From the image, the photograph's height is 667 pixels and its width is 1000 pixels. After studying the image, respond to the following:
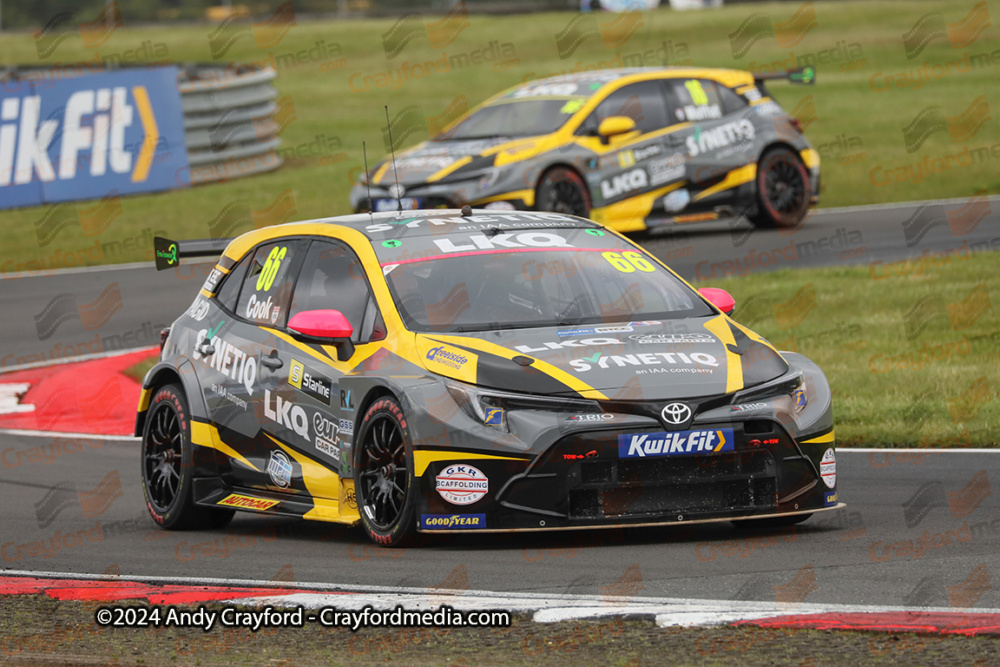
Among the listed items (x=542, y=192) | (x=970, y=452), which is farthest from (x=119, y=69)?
(x=970, y=452)

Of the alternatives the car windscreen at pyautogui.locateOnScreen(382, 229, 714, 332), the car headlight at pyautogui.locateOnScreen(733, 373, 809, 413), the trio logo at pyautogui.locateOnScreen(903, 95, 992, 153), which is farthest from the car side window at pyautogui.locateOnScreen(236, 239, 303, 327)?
the trio logo at pyautogui.locateOnScreen(903, 95, 992, 153)

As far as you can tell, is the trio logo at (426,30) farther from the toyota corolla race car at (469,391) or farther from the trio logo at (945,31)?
the toyota corolla race car at (469,391)

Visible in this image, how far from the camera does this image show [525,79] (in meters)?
36.9

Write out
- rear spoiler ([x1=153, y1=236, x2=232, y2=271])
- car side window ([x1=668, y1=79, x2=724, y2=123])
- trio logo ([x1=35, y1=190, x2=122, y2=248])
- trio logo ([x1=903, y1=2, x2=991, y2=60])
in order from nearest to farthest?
1. rear spoiler ([x1=153, y1=236, x2=232, y2=271])
2. car side window ([x1=668, y1=79, x2=724, y2=123])
3. trio logo ([x1=35, y1=190, x2=122, y2=248])
4. trio logo ([x1=903, y1=2, x2=991, y2=60])

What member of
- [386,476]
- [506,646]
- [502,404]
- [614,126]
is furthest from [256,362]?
[614,126]

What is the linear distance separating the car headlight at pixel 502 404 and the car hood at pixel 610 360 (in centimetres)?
4

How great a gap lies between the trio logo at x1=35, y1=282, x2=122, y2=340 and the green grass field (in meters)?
2.95

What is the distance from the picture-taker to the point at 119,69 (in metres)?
22.9

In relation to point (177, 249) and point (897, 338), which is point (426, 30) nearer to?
point (897, 338)

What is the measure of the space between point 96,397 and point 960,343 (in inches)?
265

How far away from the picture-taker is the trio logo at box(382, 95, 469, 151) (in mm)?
30969

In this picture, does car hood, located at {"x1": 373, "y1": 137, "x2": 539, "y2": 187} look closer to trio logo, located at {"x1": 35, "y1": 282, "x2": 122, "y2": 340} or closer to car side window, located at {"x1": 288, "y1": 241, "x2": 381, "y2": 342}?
trio logo, located at {"x1": 35, "y1": 282, "x2": 122, "y2": 340}

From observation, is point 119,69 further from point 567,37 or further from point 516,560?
point 567,37

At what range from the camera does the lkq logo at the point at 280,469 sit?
25.9ft
